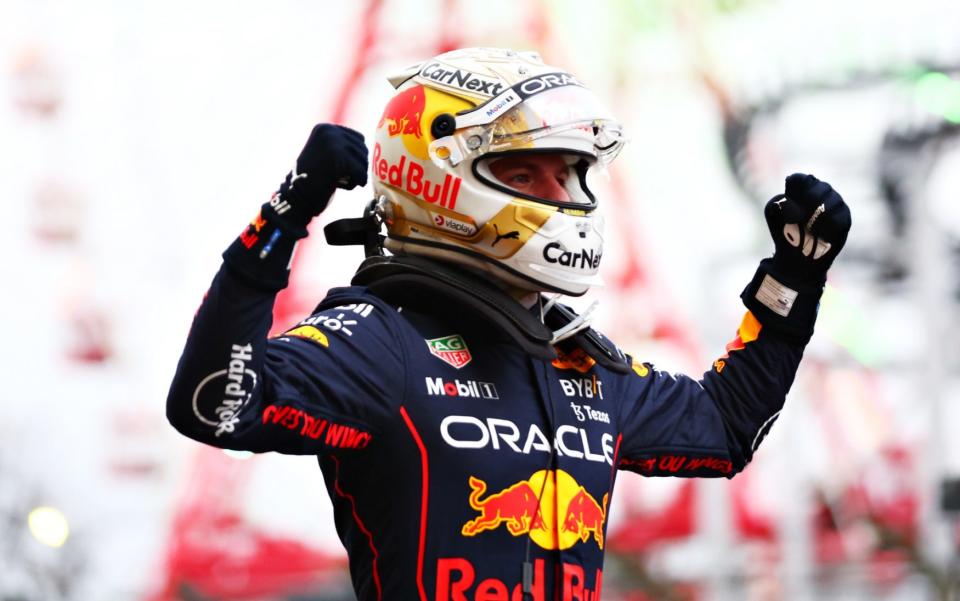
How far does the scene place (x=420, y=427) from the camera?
3918 mm

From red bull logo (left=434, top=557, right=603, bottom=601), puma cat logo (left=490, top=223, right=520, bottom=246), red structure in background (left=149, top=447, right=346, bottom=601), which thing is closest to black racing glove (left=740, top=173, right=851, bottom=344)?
puma cat logo (left=490, top=223, right=520, bottom=246)

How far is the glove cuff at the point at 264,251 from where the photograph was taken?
139 inches

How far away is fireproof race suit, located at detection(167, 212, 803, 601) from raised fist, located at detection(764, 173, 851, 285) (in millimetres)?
618

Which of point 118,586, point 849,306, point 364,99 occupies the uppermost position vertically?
point 364,99

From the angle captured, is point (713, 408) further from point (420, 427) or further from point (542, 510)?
point (420, 427)

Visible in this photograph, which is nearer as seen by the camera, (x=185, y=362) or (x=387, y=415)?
(x=185, y=362)

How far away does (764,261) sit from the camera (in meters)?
4.70

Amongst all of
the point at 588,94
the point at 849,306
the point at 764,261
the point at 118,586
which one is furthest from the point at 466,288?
the point at 118,586

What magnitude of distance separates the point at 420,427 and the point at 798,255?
121cm

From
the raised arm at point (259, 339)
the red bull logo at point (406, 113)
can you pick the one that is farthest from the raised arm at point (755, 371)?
the raised arm at point (259, 339)

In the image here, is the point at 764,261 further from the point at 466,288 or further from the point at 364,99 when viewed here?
the point at 364,99

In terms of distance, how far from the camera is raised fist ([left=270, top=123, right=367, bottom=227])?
11.7 ft

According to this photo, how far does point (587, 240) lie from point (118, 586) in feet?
76.2

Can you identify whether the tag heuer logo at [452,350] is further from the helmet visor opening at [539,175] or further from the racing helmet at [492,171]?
the helmet visor opening at [539,175]
